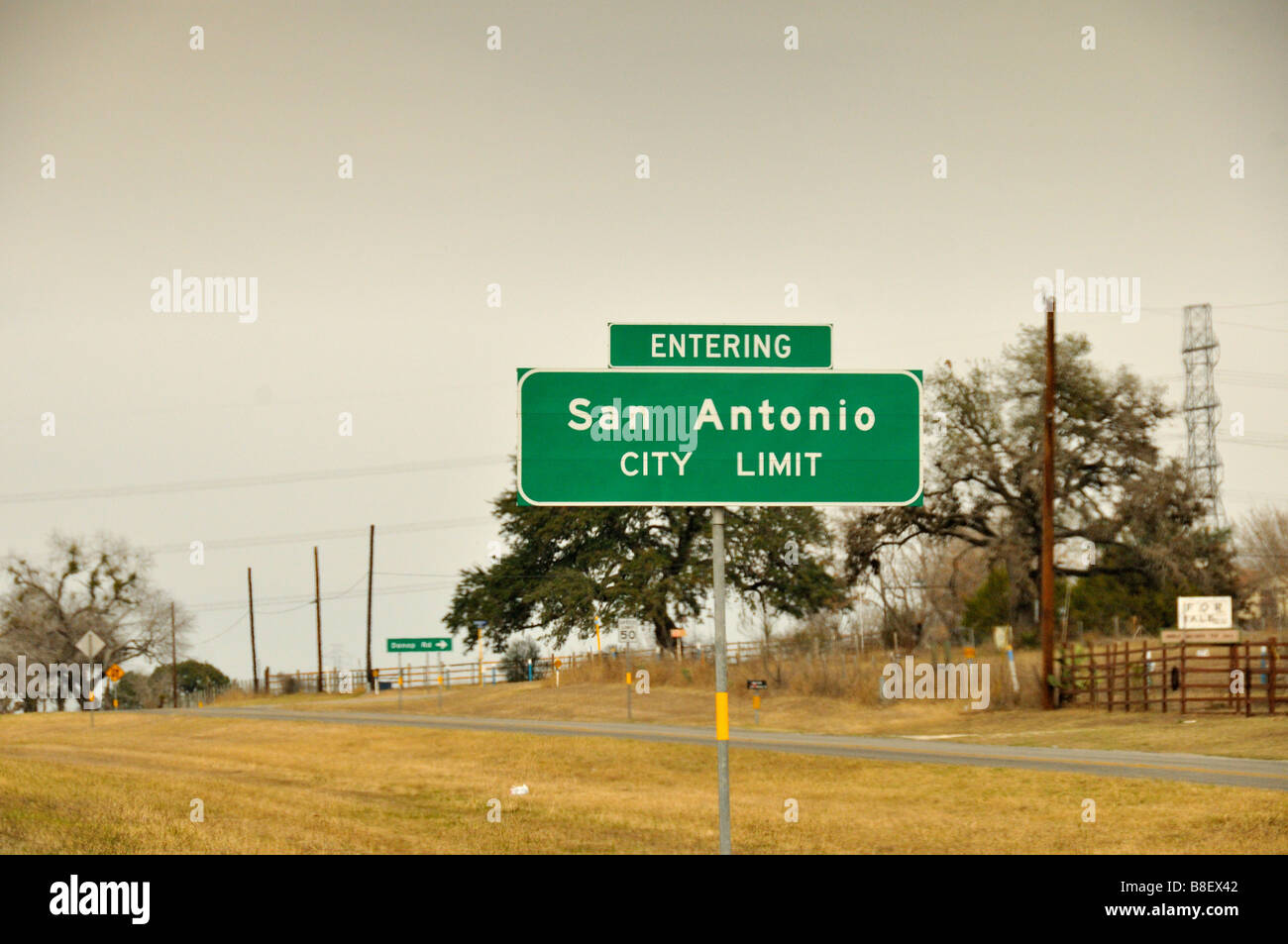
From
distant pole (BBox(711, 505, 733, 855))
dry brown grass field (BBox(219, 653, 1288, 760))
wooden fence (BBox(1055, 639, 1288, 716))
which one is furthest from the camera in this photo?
wooden fence (BBox(1055, 639, 1288, 716))

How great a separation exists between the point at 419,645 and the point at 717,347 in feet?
139

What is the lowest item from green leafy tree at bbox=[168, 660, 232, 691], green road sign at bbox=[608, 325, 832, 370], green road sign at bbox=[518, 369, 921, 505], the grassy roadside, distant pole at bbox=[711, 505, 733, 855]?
green leafy tree at bbox=[168, 660, 232, 691]

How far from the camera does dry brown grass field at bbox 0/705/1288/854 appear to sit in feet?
59.6

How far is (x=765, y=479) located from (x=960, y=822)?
1170 cm

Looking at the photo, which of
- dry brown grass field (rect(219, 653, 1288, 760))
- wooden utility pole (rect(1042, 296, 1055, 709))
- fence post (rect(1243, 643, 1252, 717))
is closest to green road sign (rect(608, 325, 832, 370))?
dry brown grass field (rect(219, 653, 1288, 760))

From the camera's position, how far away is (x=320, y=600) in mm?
82750

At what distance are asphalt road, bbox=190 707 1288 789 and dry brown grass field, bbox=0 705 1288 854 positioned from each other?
1.21 metres

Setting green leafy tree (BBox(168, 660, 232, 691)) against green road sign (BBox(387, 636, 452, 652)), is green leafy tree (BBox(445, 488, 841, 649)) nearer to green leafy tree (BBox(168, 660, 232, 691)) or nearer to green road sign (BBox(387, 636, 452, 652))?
green road sign (BBox(387, 636, 452, 652))

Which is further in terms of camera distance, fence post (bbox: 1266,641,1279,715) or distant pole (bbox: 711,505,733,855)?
fence post (bbox: 1266,641,1279,715)

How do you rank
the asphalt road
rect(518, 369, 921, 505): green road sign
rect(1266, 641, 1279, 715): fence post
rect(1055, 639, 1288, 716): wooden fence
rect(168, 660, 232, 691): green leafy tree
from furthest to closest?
1. rect(168, 660, 232, 691): green leafy tree
2. rect(1055, 639, 1288, 716): wooden fence
3. rect(1266, 641, 1279, 715): fence post
4. the asphalt road
5. rect(518, 369, 921, 505): green road sign

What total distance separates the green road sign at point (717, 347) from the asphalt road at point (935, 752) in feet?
48.8

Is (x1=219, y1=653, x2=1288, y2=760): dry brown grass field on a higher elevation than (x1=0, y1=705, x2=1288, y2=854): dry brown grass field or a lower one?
lower
